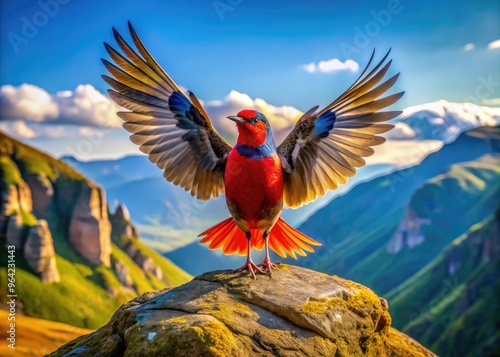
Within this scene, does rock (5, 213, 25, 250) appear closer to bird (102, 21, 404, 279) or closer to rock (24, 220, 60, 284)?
rock (24, 220, 60, 284)

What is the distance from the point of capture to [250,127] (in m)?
8.86

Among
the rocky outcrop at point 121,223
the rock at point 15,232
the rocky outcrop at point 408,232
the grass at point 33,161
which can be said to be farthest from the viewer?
the rocky outcrop at point 408,232

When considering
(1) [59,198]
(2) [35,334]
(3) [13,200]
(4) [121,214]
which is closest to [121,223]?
(4) [121,214]

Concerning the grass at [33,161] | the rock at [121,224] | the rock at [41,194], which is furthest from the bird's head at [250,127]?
the rock at [121,224]

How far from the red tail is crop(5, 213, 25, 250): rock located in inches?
4922

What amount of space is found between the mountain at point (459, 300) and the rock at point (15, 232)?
9234 cm

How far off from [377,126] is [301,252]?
9.52 ft

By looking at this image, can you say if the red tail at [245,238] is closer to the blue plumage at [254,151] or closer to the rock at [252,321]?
the rock at [252,321]

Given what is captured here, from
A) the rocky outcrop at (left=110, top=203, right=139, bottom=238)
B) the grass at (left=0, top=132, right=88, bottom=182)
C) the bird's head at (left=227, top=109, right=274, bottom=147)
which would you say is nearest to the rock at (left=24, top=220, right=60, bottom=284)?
the grass at (left=0, top=132, right=88, bottom=182)

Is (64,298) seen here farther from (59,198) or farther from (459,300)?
(459,300)

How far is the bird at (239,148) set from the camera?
369 inches

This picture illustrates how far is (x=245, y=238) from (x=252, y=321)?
10.0ft

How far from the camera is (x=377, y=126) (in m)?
9.98

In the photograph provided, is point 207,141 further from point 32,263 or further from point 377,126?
point 32,263
